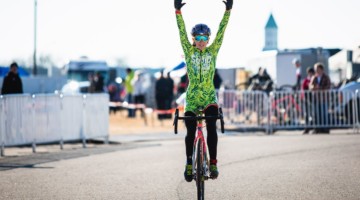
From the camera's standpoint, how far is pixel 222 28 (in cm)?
1029

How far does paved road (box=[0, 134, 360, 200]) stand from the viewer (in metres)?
11.0

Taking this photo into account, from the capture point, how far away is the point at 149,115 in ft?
145

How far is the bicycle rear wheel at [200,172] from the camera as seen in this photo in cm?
918

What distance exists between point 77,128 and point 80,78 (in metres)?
34.1

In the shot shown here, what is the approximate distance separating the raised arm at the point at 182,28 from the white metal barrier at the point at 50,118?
8370 mm

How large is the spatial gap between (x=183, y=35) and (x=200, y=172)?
5.62 ft

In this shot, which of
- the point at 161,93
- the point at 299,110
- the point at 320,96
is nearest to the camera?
the point at 320,96

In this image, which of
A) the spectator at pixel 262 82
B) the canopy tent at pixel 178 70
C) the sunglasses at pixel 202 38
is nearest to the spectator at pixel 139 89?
the canopy tent at pixel 178 70

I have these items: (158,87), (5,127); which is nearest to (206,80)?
(5,127)

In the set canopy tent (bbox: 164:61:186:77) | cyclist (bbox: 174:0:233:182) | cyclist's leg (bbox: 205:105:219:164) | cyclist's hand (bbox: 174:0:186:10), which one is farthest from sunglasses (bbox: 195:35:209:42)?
canopy tent (bbox: 164:61:186:77)

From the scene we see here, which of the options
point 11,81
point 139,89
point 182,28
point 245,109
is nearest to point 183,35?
point 182,28

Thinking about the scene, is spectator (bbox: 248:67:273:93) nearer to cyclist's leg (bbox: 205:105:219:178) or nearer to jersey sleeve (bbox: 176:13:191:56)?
jersey sleeve (bbox: 176:13:191:56)

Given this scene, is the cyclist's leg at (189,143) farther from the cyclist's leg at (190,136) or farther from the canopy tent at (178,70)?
the canopy tent at (178,70)

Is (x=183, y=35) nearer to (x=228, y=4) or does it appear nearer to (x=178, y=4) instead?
(x=178, y=4)
